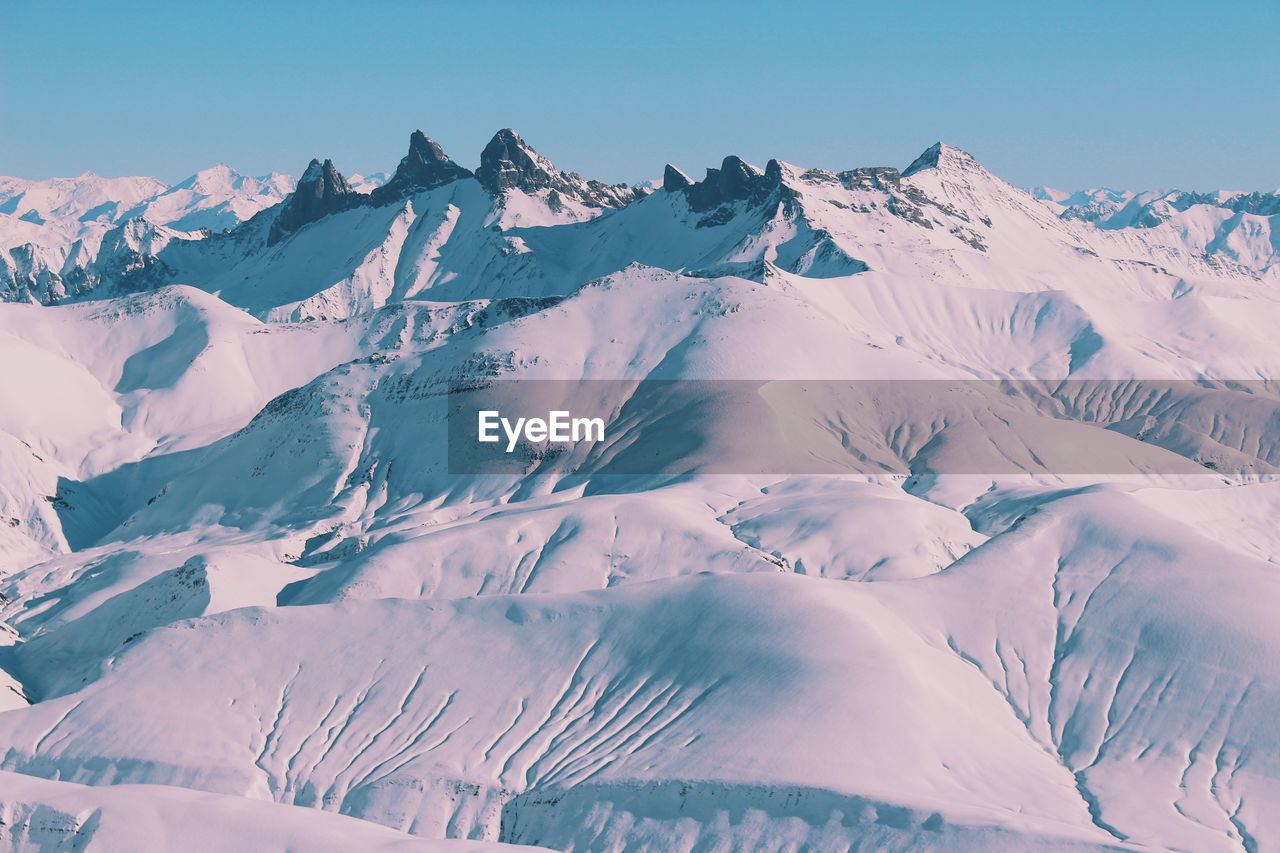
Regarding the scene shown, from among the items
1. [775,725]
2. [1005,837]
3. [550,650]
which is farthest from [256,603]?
[1005,837]

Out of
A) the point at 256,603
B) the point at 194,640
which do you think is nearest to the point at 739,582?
the point at 194,640

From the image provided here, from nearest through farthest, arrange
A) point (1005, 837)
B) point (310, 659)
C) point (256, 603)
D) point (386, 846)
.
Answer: point (386, 846)
point (1005, 837)
point (310, 659)
point (256, 603)

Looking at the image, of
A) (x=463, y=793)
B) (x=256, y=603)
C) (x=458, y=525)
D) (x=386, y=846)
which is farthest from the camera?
(x=458, y=525)

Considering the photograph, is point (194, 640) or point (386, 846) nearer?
point (386, 846)

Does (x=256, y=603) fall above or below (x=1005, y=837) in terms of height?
below

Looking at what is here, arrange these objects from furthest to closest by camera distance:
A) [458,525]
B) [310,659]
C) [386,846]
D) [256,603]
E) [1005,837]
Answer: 1. [458,525]
2. [256,603]
3. [310,659]
4. [1005,837]
5. [386,846]

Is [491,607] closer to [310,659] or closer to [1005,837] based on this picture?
[310,659]

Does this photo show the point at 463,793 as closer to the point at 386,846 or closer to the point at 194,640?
the point at 386,846

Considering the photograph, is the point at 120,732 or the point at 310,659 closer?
the point at 120,732

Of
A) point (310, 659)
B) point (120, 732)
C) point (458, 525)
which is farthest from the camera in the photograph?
point (458, 525)
